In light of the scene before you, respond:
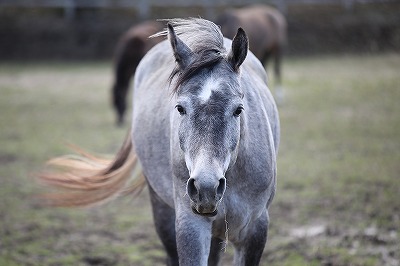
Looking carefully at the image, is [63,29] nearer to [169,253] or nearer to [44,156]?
[44,156]

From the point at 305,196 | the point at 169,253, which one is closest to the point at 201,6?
the point at 305,196

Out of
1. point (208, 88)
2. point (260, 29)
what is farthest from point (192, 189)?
point (260, 29)

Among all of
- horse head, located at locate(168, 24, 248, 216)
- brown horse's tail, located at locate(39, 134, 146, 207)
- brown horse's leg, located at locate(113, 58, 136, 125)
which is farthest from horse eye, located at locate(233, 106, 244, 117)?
brown horse's leg, located at locate(113, 58, 136, 125)

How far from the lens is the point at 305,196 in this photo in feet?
19.9

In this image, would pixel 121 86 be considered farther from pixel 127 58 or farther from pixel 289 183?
pixel 289 183

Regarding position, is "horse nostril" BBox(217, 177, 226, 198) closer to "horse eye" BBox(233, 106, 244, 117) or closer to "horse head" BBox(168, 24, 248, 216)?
"horse head" BBox(168, 24, 248, 216)

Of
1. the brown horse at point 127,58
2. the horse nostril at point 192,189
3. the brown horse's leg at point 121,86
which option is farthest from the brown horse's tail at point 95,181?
the brown horse at point 127,58

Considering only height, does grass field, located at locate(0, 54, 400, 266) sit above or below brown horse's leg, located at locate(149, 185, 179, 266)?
below

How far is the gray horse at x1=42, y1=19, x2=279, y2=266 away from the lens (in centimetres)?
260

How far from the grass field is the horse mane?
202cm

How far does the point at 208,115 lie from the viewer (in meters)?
2.62

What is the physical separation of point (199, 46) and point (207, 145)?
0.57m

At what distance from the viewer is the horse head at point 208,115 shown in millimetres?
2484

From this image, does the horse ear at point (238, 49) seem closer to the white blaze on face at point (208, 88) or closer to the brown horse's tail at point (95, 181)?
the white blaze on face at point (208, 88)
